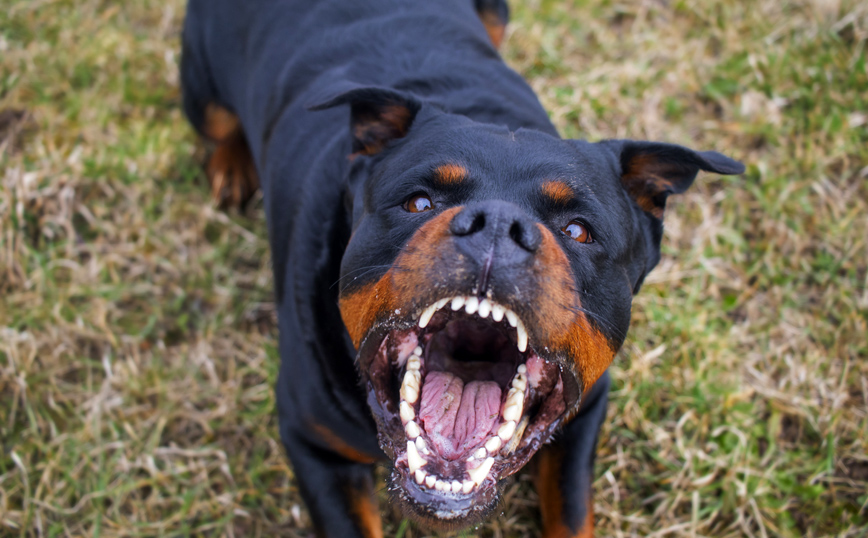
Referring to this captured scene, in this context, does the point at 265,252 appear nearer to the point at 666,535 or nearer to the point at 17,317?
the point at 17,317

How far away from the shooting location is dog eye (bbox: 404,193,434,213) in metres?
1.81

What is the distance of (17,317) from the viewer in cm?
284

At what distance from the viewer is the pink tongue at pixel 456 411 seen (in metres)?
1.83

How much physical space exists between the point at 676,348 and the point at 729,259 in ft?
1.99

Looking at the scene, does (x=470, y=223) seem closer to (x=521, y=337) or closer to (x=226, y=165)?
(x=521, y=337)

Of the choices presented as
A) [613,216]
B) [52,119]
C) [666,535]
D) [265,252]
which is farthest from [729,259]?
[52,119]

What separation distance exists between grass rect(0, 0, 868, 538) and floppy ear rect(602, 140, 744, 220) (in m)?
0.91

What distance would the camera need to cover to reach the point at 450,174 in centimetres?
177

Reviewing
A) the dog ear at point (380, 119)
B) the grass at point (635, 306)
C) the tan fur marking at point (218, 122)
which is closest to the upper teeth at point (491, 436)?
the grass at point (635, 306)

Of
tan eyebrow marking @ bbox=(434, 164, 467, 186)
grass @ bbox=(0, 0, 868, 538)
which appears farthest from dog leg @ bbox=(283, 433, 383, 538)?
tan eyebrow marking @ bbox=(434, 164, 467, 186)

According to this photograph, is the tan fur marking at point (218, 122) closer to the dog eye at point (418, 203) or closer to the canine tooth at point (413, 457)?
the dog eye at point (418, 203)

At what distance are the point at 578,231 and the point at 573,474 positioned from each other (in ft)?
2.85

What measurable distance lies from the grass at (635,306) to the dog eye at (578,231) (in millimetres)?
899

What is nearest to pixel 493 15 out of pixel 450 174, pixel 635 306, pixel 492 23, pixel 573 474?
pixel 492 23
